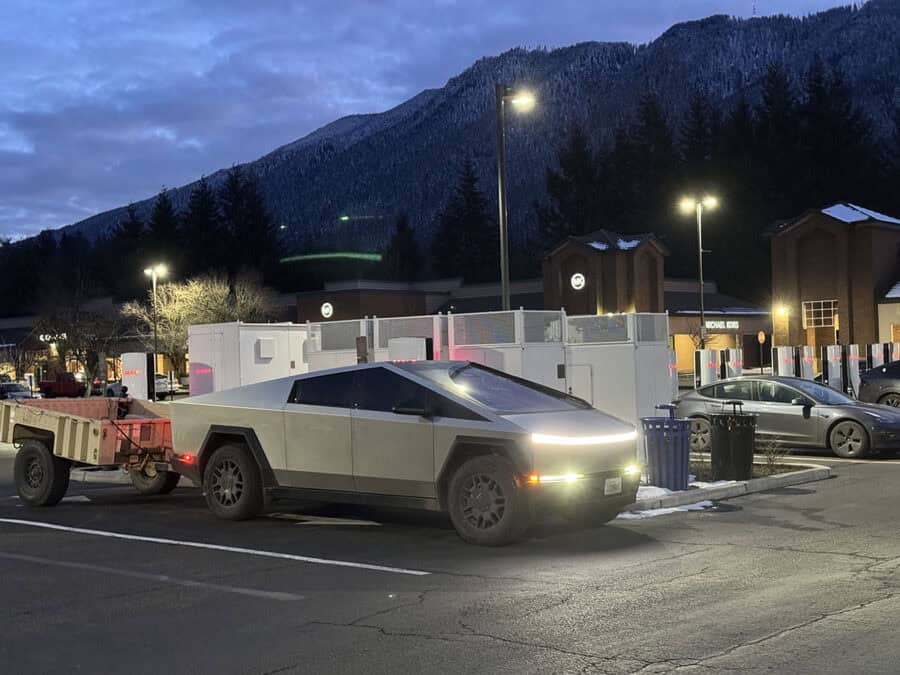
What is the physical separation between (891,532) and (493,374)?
14.2ft

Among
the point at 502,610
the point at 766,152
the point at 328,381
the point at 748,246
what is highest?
the point at 766,152

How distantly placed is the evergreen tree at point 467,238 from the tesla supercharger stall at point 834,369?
294ft

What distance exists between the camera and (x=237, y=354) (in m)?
20.4

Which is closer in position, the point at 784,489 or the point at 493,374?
the point at 493,374

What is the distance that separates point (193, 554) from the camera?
401 inches

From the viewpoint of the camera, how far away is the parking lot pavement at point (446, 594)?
21.0ft

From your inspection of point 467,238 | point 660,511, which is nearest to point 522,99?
point 660,511

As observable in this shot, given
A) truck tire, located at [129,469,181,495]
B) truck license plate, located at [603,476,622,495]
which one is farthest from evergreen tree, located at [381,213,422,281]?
truck license plate, located at [603,476,622,495]

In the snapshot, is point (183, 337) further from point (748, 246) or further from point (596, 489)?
point (596, 489)

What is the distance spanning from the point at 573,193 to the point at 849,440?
92219 mm

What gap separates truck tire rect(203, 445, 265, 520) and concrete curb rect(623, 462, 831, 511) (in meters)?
4.14

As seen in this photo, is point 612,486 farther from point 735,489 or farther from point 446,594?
point 735,489

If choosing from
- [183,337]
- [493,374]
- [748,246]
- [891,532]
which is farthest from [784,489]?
[748,246]

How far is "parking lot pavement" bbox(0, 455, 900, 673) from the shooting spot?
252 inches
